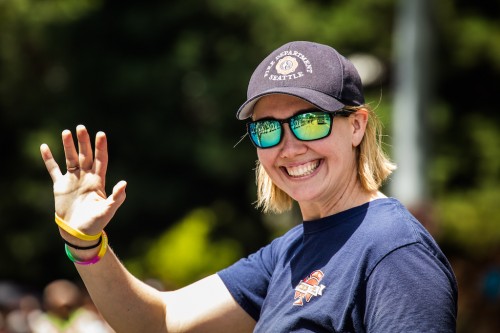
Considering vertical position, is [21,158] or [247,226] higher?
[21,158]

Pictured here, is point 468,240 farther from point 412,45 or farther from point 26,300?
point 26,300

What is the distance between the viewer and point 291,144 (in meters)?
2.81

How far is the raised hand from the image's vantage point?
2.87 meters

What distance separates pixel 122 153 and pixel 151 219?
52.0 inches

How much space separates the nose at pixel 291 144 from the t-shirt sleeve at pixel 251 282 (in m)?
0.42

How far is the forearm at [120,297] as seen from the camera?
9.71 ft

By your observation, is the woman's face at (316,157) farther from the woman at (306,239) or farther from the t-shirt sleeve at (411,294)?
the t-shirt sleeve at (411,294)

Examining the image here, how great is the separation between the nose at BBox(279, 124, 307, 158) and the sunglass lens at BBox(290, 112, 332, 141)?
3 cm

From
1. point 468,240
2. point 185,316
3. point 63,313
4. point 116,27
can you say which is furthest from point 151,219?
point 185,316

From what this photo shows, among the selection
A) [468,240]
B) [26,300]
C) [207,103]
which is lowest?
[468,240]

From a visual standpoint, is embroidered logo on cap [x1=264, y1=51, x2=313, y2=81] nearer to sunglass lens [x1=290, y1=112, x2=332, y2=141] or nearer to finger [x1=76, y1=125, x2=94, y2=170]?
sunglass lens [x1=290, y1=112, x2=332, y2=141]

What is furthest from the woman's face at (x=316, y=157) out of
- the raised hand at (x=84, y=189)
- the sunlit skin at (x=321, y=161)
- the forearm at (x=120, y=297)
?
the forearm at (x=120, y=297)

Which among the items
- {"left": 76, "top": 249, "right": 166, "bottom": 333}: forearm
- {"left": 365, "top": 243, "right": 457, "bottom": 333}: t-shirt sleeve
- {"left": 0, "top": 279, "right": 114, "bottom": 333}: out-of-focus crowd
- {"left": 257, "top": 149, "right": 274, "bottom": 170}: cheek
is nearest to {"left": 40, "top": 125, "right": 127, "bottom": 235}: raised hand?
{"left": 76, "top": 249, "right": 166, "bottom": 333}: forearm

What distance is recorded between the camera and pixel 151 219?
17.0 metres
